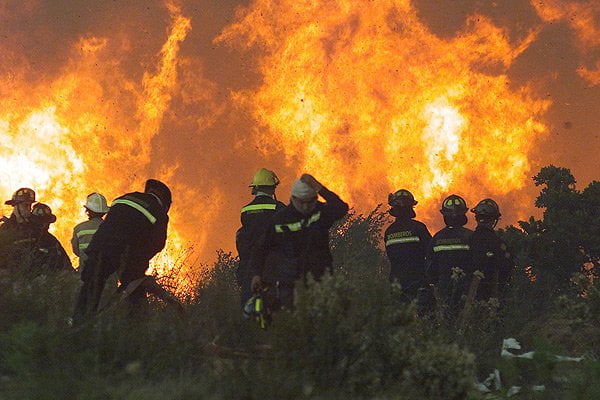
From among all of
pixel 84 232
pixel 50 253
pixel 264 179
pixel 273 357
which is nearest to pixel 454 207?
pixel 264 179

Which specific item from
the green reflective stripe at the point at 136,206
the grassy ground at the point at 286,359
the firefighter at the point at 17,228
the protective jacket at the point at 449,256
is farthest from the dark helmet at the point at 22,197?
the protective jacket at the point at 449,256

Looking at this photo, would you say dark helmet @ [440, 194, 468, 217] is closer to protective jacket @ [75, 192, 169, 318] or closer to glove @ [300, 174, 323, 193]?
protective jacket @ [75, 192, 169, 318]

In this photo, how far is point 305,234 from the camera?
789cm

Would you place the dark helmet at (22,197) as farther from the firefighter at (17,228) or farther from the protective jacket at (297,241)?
the protective jacket at (297,241)

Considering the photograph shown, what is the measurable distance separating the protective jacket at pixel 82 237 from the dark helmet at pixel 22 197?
120cm

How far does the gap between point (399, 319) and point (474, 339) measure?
2572 mm

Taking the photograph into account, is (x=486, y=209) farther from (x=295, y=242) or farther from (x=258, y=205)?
(x=295, y=242)

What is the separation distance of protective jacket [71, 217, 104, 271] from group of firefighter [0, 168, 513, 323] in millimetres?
14

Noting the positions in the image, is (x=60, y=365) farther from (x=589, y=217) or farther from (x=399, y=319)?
(x=589, y=217)

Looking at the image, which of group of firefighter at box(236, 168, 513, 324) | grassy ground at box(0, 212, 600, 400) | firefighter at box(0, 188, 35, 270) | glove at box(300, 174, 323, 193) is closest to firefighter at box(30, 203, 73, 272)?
firefighter at box(0, 188, 35, 270)

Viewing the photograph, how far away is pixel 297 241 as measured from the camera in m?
7.90

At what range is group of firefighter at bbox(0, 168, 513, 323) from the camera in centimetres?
788

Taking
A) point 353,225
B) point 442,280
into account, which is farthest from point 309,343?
point 353,225

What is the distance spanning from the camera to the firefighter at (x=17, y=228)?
10.8m
